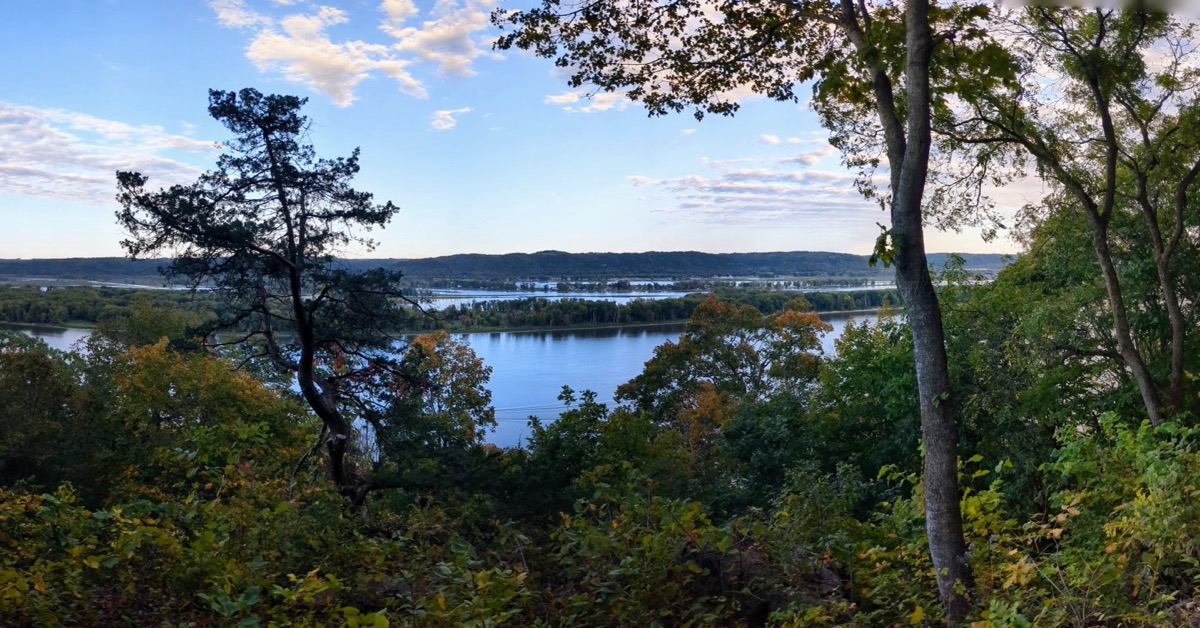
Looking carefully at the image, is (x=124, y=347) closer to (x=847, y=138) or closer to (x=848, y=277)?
(x=847, y=138)

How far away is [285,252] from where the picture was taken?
Result: 10.3 meters

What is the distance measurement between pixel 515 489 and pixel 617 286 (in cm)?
3388

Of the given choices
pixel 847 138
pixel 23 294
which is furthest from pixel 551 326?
pixel 847 138

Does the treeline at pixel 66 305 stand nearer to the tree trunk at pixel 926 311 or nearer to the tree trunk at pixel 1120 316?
the tree trunk at pixel 1120 316

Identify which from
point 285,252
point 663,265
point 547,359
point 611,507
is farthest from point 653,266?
point 611,507

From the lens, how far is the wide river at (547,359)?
2544 centimetres

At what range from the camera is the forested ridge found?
3.42 m

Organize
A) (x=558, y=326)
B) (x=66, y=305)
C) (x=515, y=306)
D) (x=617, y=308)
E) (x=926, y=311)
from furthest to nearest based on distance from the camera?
1. (x=617, y=308)
2. (x=558, y=326)
3. (x=515, y=306)
4. (x=66, y=305)
5. (x=926, y=311)

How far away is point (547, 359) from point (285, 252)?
74.4 feet

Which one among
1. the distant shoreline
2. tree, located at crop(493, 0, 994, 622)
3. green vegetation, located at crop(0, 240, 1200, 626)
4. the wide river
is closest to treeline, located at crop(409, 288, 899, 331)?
the distant shoreline

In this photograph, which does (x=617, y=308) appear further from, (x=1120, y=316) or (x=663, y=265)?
(x=1120, y=316)

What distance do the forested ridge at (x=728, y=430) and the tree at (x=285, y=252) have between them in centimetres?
5

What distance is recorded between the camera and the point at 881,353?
53.1ft

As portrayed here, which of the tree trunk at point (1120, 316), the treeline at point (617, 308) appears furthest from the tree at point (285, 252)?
the treeline at point (617, 308)
